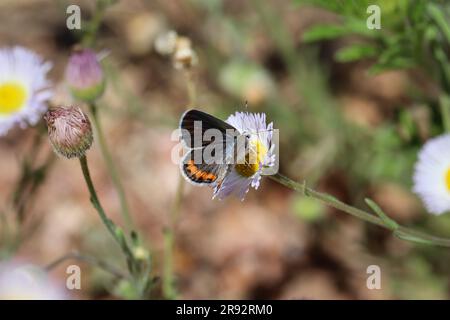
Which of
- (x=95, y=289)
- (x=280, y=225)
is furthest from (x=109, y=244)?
(x=280, y=225)

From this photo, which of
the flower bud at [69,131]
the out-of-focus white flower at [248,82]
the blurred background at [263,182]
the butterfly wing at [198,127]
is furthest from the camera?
the out-of-focus white flower at [248,82]

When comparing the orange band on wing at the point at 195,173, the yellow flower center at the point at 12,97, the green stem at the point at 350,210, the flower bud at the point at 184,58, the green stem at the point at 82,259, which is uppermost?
the flower bud at the point at 184,58

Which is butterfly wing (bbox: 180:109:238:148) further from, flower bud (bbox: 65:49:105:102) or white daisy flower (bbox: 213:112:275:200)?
flower bud (bbox: 65:49:105:102)

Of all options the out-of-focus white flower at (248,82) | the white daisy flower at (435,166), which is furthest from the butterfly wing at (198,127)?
the out-of-focus white flower at (248,82)

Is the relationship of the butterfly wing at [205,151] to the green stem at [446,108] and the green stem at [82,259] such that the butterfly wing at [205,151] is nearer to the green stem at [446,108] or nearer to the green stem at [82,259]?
the green stem at [82,259]

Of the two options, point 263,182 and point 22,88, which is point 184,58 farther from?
point 263,182

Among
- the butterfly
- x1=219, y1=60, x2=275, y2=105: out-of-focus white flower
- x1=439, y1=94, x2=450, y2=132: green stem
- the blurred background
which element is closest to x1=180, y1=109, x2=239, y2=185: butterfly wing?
the butterfly

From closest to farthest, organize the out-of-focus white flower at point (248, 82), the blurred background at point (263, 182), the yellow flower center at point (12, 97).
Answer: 1. the yellow flower center at point (12, 97)
2. the blurred background at point (263, 182)
3. the out-of-focus white flower at point (248, 82)
